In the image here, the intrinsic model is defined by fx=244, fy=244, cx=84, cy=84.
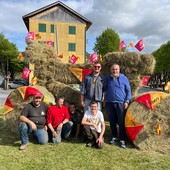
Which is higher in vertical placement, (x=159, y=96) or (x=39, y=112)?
(x=159, y=96)

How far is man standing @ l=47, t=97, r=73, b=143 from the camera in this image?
227 inches

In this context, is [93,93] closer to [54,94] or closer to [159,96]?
[159,96]

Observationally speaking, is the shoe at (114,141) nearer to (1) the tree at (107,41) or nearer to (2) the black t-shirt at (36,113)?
(2) the black t-shirt at (36,113)

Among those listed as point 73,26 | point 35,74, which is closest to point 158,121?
point 35,74

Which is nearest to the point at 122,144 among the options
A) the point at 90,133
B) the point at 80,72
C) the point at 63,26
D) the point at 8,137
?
the point at 90,133

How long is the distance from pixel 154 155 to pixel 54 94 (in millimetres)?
3919

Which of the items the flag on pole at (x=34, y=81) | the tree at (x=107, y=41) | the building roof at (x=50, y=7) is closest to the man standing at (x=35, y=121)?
the flag on pole at (x=34, y=81)

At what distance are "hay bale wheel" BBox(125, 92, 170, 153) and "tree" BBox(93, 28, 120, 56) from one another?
28.1 meters

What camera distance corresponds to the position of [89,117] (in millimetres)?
A: 5746

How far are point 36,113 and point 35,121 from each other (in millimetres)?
186

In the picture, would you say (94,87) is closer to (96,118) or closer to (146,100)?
(96,118)

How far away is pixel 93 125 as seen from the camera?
563cm

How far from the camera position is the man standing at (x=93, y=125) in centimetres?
562

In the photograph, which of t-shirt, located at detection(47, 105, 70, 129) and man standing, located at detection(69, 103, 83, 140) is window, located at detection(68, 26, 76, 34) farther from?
t-shirt, located at detection(47, 105, 70, 129)
